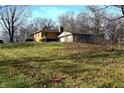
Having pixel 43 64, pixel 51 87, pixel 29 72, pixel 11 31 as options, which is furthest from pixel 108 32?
pixel 11 31

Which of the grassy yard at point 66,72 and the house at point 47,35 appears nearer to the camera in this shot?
the grassy yard at point 66,72

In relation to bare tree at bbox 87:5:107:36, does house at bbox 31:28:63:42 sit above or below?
below

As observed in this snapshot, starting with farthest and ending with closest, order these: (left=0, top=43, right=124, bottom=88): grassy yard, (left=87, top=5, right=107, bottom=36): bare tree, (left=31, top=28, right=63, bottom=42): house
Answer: (left=31, top=28, right=63, bottom=42): house → (left=87, top=5, right=107, bottom=36): bare tree → (left=0, top=43, right=124, bottom=88): grassy yard

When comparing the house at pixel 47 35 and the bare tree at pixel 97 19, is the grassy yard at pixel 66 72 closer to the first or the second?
the bare tree at pixel 97 19

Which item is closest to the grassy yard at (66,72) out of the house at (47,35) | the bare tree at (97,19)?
the bare tree at (97,19)

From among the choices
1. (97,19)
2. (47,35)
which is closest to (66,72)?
(97,19)

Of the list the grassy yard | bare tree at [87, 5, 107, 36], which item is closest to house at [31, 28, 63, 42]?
bare tree at [87, 5, 107, 36]

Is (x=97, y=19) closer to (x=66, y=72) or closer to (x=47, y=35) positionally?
(x=66, y=72)

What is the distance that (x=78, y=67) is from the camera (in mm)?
11086

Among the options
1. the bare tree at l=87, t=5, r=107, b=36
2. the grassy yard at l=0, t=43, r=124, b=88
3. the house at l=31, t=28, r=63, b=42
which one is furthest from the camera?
the house at l=31, t=28, r=63, b=42

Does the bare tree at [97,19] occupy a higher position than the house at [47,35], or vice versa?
the bare tree at [97,19]

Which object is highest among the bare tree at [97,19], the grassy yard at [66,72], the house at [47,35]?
the bare tree at [97,19]

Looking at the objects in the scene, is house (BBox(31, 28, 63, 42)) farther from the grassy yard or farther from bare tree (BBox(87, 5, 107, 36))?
the grassy yard
